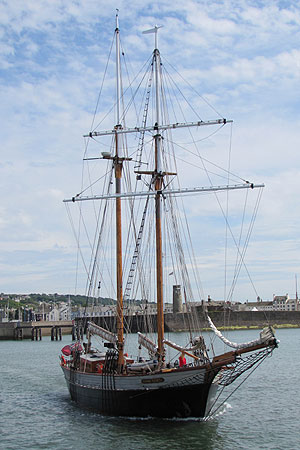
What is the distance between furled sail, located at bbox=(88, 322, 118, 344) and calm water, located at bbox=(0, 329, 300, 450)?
438 centimetres

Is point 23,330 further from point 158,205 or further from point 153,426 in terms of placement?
point 153,426

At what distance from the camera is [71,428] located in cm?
2950

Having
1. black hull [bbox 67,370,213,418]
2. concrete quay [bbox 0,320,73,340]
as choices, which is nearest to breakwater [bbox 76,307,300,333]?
concrete quay [bbox 0,320,73,340]

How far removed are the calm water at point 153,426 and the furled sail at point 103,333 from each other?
4.38 m

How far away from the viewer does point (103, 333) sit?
37.3 m

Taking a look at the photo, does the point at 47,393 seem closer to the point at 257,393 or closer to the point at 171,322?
the point at 257,393

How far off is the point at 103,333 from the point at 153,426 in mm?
10212

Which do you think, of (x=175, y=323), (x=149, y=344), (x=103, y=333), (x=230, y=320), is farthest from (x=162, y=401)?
(x=230, y=320)

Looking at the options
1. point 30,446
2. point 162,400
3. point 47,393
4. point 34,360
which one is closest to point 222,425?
point 162,400

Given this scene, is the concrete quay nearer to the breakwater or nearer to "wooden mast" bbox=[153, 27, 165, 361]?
the breakwater

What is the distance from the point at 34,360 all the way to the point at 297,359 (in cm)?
2918

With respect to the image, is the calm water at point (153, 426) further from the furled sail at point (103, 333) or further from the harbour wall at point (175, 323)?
the harbour wall at point (175, 323)

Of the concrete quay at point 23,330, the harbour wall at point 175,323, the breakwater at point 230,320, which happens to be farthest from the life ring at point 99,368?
the breakwater at point 230,320

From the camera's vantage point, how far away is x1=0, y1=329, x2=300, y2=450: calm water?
25906 mm
